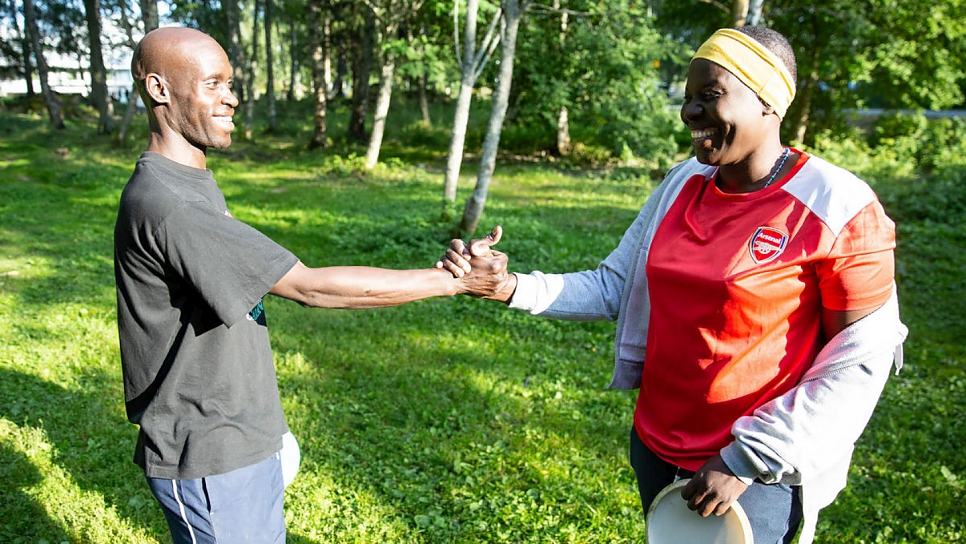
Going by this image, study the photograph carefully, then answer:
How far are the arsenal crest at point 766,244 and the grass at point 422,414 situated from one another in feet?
7.69

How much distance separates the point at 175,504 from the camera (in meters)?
2.08

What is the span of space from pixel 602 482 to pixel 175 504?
2704 mm

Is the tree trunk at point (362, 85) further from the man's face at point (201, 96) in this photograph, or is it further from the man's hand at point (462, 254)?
the man's face at point (201, 96)

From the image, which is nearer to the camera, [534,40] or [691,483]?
[691,483]

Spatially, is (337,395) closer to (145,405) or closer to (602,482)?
(602,482)

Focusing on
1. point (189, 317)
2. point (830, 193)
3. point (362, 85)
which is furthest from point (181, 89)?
point (362, 85)

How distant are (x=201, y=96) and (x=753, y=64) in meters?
1.65

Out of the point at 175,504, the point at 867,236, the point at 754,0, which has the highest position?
the point at 754,0

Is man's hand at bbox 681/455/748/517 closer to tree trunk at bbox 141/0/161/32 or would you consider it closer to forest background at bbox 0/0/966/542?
forest background at bbox 0/0/966/542

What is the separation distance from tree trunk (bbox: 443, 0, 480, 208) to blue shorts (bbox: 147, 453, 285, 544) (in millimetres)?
7674

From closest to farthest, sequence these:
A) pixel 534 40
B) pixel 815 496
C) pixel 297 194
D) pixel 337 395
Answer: pixel 815 496
pixel 337 395
pixel 297 194
pixel 534 40

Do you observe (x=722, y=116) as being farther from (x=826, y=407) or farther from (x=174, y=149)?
(x=174, y=149)

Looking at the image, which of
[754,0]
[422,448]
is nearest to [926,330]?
[754,0]

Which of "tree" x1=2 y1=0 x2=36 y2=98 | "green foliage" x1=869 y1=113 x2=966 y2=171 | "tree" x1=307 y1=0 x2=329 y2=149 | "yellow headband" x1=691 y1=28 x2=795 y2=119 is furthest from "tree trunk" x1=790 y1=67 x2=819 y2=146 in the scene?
"tree" x1=2 y1=0 x2=36 y2=98
